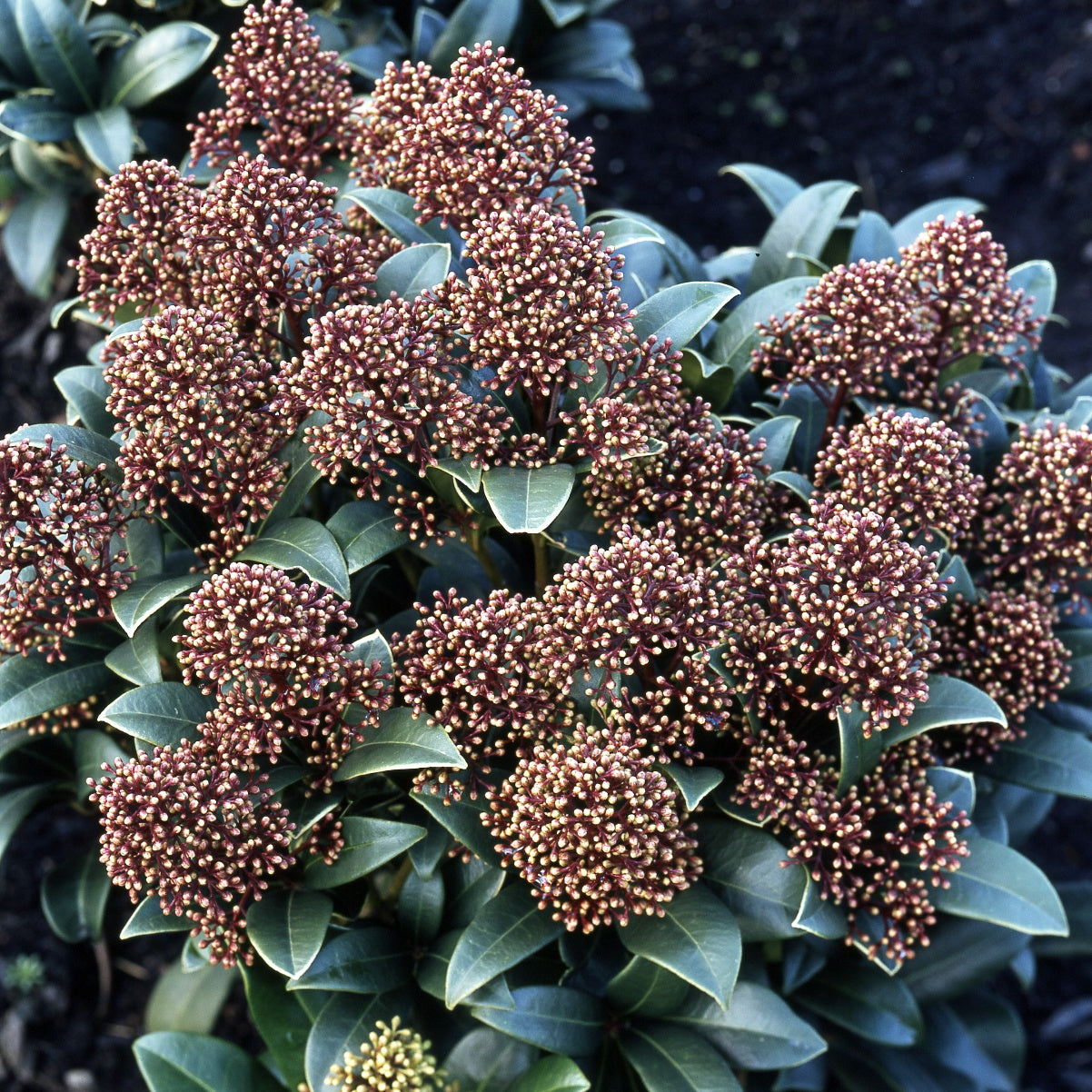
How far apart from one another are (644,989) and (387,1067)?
0.70 meters

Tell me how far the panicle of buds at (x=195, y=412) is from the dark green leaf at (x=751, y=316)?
1400mm

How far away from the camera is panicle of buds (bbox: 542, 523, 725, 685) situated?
2.64 metres

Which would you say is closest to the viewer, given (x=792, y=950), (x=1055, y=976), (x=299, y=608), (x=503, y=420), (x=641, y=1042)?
(x=299, y=608)

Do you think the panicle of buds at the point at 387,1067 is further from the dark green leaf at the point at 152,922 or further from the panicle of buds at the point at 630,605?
the panicle of buds at the point at 630,605

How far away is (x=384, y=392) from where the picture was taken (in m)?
2.68

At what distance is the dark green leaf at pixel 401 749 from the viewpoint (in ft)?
8.79

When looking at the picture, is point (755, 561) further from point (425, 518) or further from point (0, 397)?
point (0, 397)

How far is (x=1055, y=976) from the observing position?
531 centimetres

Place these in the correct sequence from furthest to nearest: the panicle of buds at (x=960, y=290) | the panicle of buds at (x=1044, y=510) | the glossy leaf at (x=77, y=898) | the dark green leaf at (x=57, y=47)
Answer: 1. the dark green leaf at (x=57, y=47)
2. the glossy leaf at (x=77, y=898)
3. the panicle of buds at (x=960, y=290)
4. the panicle of buds at (x=1044, y=510)

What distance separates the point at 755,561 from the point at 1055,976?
3597 mm

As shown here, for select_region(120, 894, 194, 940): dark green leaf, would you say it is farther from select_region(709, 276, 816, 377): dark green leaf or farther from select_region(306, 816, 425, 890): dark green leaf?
select_region(709, 276, 816, 377): dark green leaf

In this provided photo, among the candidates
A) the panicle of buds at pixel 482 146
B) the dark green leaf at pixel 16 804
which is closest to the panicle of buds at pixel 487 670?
the panicle of buds at pixel 482 146

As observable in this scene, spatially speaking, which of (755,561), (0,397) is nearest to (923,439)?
(755,561)

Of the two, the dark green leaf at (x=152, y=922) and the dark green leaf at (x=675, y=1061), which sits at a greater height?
the dark green leaf at (x=152, y=922)
